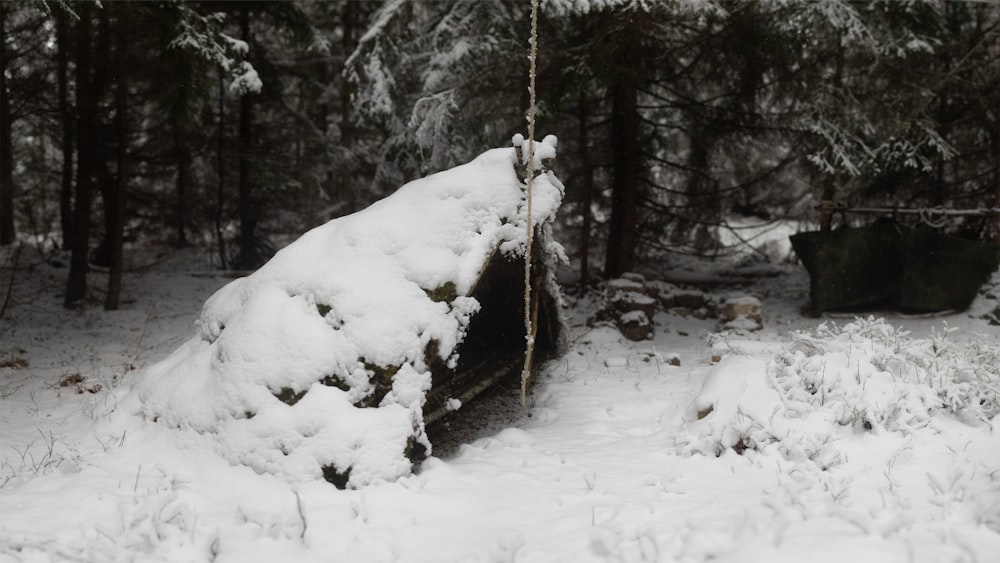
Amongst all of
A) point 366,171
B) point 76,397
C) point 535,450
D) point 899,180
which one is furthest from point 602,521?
point 366,171

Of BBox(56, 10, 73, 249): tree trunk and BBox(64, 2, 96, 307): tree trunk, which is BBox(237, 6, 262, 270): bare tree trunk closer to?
BBox(64, 2, 96, 307): tree trunk

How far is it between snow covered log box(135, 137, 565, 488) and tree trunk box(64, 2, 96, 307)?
6749 millimetres

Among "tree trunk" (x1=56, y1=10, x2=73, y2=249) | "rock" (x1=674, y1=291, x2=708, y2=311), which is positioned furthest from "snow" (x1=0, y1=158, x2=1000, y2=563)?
"tree trunk" (x1=56, y1=10, x2=73, y2=249)

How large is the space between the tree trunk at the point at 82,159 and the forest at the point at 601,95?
1.2 inches

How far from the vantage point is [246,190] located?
13.3 m

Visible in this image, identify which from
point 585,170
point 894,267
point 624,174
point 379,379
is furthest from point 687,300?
point 379,379

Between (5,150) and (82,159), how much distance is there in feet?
11.8

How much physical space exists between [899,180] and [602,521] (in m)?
10.7

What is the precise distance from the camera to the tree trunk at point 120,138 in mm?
9742

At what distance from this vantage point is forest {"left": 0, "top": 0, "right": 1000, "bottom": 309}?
9.31 m

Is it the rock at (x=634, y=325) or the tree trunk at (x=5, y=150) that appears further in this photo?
the tree trunk at (x=5, y=150)

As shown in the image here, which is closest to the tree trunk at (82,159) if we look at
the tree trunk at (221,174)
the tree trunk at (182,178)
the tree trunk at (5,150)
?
the tree trunk at (5,150)

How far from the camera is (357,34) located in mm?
17797

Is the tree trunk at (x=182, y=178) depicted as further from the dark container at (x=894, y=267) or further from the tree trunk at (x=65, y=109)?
the dark container at (x=894, y=267)
